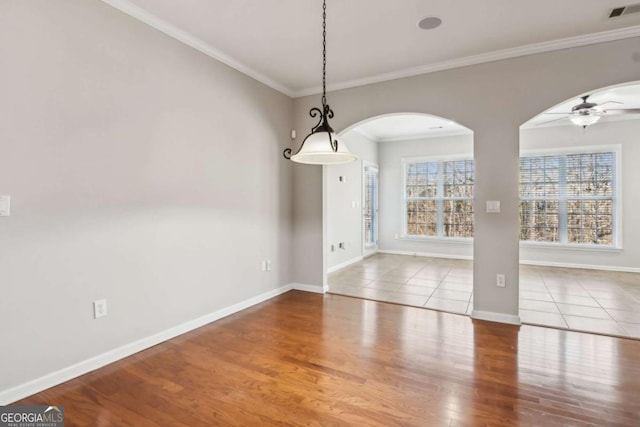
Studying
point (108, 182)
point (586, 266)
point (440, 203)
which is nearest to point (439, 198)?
point (440, 203)

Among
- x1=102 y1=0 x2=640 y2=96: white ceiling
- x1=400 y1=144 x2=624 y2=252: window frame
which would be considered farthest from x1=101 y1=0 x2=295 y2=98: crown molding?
x1=400 y1=144 x2=624 y2=252: window frame

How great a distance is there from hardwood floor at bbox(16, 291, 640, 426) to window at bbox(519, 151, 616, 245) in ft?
12.9

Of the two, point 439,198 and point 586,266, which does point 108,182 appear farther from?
point 586,266

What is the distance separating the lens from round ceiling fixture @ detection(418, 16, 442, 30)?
9.04 ft

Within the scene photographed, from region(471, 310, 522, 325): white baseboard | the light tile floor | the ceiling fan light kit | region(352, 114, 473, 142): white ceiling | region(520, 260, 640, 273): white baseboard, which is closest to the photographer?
region(471, 310, 522, 325): white baseboard

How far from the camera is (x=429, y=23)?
2.82 m

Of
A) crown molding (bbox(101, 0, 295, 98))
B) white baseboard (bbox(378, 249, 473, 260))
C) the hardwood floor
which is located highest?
crown molding (bbox(101, 0, 295, 98))

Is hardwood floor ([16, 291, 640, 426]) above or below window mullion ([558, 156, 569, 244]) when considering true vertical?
below

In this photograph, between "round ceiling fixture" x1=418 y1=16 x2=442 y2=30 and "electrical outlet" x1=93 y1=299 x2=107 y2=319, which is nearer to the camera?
"electrical outlet" x1=93 y1=299 x2=107 y2=319

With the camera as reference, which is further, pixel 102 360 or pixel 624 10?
pixel 624 10

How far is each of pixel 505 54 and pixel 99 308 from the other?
14.3 ft

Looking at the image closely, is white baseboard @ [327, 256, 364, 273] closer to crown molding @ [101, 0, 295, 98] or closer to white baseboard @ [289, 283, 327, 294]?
white baseboard @ [289, 283, 327, 294]

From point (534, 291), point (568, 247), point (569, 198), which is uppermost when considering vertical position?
point (569, 198)
